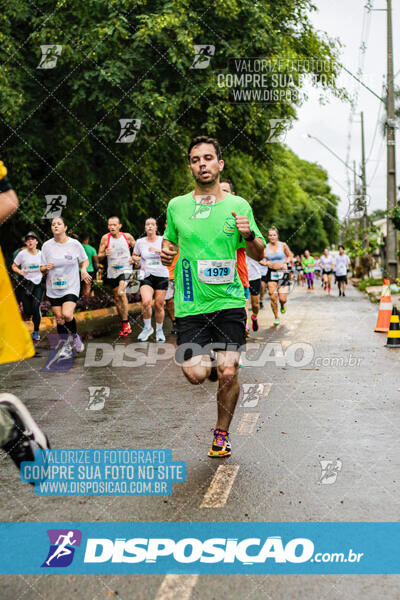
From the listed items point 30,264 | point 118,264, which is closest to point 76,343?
point 118,264

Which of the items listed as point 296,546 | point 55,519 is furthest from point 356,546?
point 55,519

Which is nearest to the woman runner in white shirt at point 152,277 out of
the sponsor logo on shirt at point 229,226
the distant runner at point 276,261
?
the distant runner at point 276,261

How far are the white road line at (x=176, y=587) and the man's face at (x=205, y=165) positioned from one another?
2.77 metres

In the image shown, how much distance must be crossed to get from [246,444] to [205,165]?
202 centimetres

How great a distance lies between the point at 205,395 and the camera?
8.39m

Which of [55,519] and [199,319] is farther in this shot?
[199,319]

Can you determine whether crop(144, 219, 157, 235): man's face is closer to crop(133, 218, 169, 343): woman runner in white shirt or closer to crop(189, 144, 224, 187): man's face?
crop(133, 218, 169, 343): woman runner in white shirt

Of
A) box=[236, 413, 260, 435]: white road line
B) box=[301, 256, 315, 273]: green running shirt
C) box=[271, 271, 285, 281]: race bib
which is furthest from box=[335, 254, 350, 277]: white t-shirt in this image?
box=[236, 413, 260, 435]: white road line

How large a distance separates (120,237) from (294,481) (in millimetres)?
9331

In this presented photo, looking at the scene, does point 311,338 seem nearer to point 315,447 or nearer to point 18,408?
point 315,447

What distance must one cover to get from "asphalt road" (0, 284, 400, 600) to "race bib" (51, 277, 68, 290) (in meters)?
1.02

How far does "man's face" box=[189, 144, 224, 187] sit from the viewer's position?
5.59m

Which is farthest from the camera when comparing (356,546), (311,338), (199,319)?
(311,338)

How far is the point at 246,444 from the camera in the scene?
609cm
